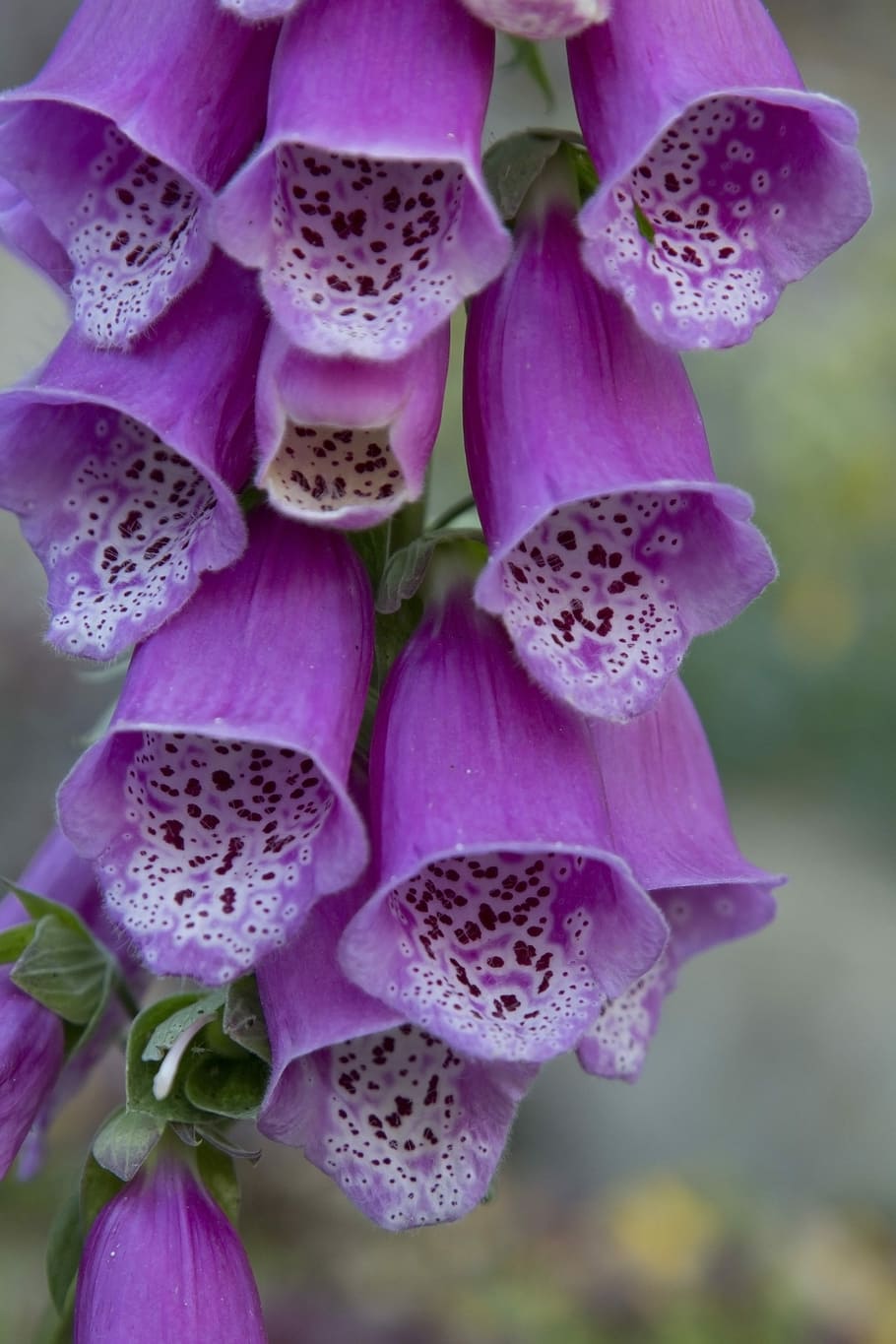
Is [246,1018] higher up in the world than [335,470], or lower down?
lower down

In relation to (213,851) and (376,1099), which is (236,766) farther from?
(376,1099)

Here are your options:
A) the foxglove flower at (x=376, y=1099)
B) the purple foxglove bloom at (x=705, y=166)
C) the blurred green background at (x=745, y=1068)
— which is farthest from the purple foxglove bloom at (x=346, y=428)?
the blurred green background at (x=745, y=1068)

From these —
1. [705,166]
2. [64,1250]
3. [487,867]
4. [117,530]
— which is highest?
[705,166]

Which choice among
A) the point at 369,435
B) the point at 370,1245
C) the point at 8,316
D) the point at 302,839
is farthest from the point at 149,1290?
the point at 8,316

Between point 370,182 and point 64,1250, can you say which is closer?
point 370,182

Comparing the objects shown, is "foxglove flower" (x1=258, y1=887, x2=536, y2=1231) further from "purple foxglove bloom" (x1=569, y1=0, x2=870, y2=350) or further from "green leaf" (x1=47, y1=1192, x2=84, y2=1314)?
"purple foxglove bloom" (x1=569, y1=0, x2=870, y2=350)

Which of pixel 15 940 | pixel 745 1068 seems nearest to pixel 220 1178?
pixel 15 940

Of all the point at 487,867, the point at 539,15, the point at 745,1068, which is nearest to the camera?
the point at 539,15

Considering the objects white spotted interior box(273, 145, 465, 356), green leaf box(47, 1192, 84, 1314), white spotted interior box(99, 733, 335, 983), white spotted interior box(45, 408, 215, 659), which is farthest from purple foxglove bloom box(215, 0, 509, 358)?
green leaf box(47, 1192, 84, 1314)
